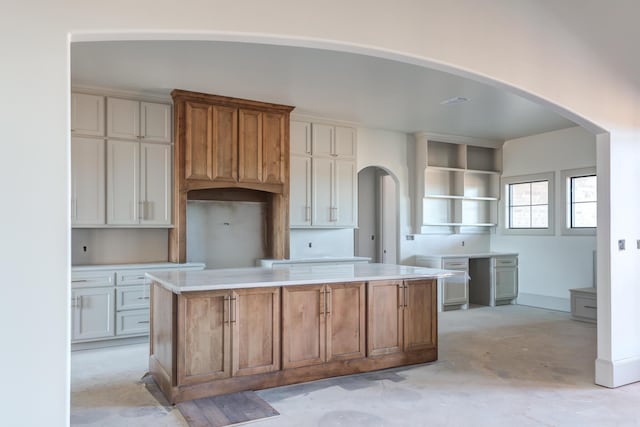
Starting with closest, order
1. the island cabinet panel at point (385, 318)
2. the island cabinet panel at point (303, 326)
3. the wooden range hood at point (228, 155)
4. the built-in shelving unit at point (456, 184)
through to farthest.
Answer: the island cabinet panel at point (303, 326)
the island cabinet panel at point (385, 318)
the wooden range hood at point (228, 155)
the built-in shelving unit at point (456, 184)

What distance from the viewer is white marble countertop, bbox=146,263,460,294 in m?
3.26

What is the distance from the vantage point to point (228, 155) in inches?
210

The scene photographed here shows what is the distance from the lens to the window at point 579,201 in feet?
22.0

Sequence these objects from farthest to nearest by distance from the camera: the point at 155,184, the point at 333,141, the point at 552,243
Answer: the point at 552,243 → the point at 333,141 → the point at 155,184

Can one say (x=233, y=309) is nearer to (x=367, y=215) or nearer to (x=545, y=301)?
(x=367, y=215)

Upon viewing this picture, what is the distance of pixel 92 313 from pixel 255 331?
2.20 m

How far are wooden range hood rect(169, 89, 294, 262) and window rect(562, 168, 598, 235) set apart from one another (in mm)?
4142

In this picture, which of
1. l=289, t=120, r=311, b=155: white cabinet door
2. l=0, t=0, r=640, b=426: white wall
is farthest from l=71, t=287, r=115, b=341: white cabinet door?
l=0, t=0, r=640, b=426: white wall

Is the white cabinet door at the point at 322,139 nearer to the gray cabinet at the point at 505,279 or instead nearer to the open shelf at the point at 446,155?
the open shelf at the point at 446,155

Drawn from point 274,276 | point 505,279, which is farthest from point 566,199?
point 274,276

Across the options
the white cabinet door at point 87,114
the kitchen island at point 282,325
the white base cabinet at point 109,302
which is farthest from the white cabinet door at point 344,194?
the white cabinet door at point 87,114

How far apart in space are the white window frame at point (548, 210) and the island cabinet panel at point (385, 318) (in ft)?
13.7

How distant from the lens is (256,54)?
4027 millimetres

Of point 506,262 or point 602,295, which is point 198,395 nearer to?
point 602,295
